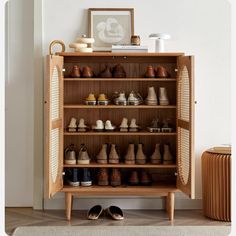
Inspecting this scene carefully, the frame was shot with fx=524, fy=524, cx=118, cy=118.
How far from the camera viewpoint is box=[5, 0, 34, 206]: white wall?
16.5 feet

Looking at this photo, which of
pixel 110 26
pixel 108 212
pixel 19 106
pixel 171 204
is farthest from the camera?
pixel 19 106

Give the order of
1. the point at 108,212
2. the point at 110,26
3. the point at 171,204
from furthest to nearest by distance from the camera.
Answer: the point at 110,26 < the point at 108,212 < the point at 171,204

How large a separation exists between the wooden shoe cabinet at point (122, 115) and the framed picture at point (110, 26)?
0.49ft

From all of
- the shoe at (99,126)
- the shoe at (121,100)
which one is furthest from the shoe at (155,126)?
the shoe at (99,126)

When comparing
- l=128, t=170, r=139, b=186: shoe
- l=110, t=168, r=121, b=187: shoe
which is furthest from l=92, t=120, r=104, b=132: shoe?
l=128, t=170, r=139, b=186: shoe

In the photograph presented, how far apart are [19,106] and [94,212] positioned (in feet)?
4.14

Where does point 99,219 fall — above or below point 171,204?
below

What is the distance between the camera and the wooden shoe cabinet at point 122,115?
4387 mm

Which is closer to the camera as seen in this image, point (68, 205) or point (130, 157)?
point (68, 205)

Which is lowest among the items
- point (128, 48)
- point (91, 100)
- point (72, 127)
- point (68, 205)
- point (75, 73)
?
point (68, 205)

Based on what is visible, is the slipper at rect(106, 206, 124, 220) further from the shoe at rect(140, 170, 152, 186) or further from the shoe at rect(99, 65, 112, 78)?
the shoe at rect(99, 65, 112, 78)

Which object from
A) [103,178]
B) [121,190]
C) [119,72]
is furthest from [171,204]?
[119,72]

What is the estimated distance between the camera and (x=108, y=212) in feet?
15.3

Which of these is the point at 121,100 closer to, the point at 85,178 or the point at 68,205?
the point at 85,178
